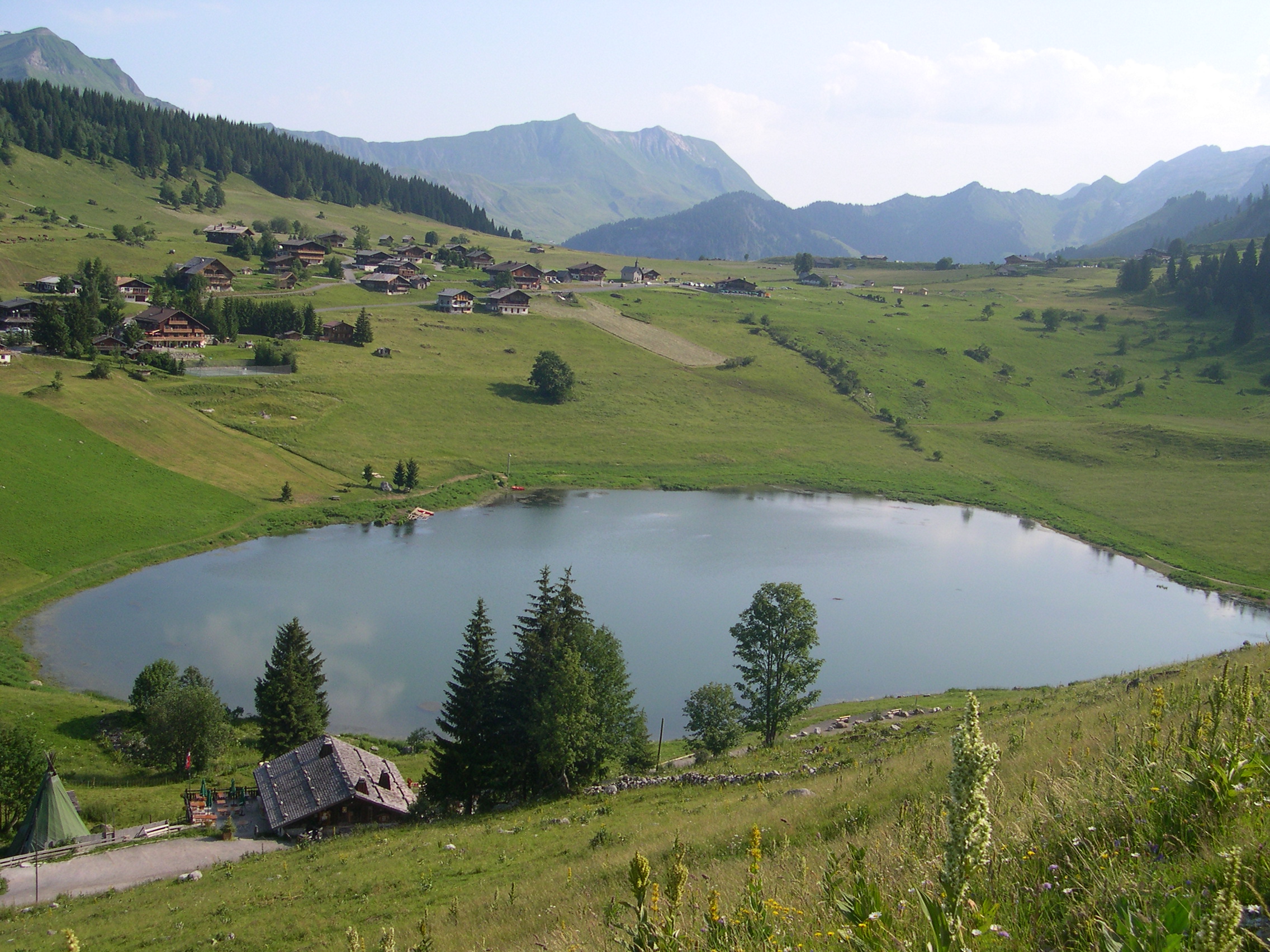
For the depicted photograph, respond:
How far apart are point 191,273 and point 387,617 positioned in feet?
234

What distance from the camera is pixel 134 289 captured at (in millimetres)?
88812

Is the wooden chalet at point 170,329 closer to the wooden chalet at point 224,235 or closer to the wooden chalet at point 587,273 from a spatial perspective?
the wooden chalet at point 224,235

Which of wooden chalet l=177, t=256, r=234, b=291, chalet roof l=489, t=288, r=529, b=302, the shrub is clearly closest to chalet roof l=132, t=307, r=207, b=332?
wooden chalet l=177, t=256, r=234, b=291

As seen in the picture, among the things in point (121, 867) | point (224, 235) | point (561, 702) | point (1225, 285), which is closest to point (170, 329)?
point (224, 235)

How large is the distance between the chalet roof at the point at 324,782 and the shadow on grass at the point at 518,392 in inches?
2359

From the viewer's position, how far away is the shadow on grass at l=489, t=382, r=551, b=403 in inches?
3312

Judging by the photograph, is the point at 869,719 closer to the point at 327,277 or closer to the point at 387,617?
the point at 387,617

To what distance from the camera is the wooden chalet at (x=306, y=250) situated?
11788 centimetres

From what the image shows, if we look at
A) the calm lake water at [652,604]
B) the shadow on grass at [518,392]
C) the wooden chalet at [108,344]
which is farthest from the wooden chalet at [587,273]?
the calm lake water at [652,604]

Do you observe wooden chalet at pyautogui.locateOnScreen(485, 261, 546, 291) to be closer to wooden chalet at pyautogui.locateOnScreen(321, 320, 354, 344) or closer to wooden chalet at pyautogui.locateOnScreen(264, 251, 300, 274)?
wooden chalet at pyautogui.locateOnScreen(264, 251, 300, 274)

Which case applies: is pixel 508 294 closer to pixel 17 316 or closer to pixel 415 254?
pixel 415 254

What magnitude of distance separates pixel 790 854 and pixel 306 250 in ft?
412

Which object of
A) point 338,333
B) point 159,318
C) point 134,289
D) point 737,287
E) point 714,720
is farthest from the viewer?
point 737,287

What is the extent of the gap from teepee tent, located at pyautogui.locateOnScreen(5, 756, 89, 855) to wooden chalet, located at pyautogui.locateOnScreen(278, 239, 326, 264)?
107 m
